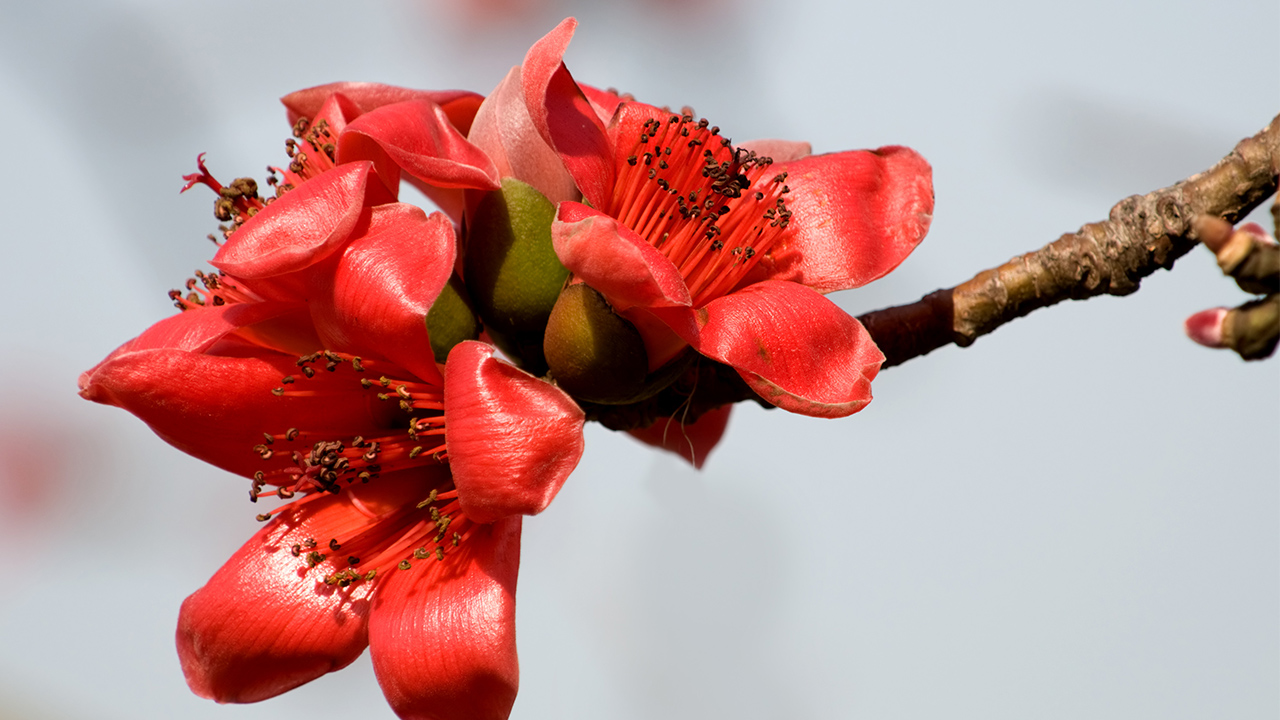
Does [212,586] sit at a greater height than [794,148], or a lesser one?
lesser

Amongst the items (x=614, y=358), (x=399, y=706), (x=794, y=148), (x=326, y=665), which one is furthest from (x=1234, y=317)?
(x=326, y=665)

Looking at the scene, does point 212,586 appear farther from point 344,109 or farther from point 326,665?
point 344,109

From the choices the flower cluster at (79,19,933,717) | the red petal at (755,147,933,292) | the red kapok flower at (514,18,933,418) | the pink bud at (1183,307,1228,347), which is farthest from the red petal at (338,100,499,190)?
the pink bud at (1183,307,1228,347)

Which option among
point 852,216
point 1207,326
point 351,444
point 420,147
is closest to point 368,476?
point 351,444

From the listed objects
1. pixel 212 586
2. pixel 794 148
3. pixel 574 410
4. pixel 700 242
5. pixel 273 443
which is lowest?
pixel 212 586

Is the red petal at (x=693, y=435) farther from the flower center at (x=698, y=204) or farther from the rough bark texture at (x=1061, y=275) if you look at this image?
the flower center at (x=698, y=204)

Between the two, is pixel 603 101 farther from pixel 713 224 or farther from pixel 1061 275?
pixel 1061 275

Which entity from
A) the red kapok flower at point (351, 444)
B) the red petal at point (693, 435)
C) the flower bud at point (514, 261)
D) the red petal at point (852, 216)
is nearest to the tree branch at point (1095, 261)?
the red petal at point (852, 216)
